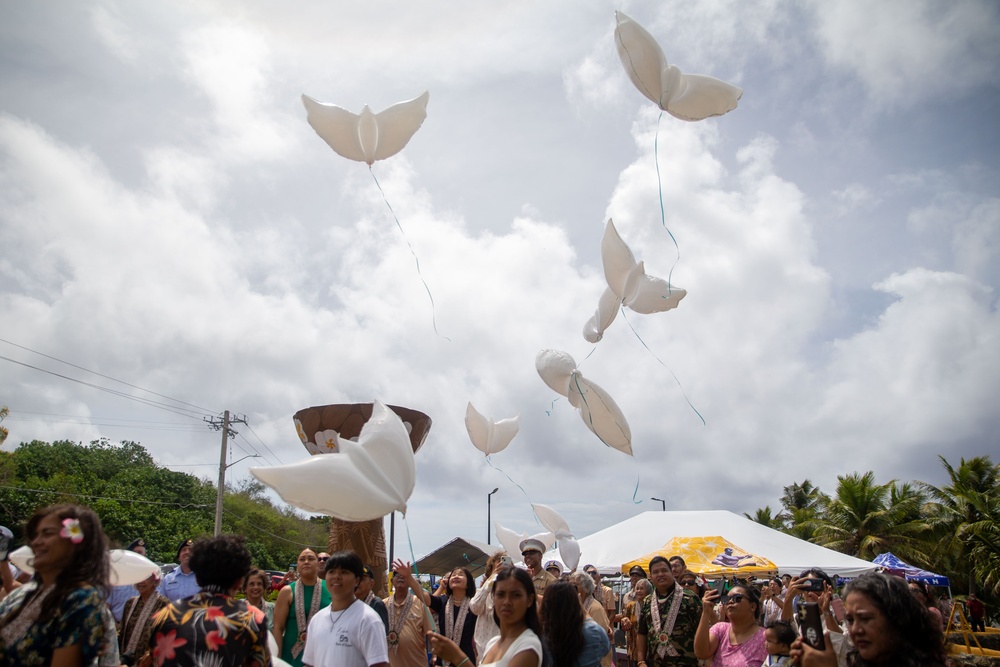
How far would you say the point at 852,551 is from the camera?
1133 inches

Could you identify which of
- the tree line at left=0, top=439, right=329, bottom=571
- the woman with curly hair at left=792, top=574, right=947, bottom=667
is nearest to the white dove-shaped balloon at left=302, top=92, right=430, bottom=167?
the woman with curly hair at left=792, top=574, right=947, bottom=667

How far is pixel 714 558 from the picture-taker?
13.9 meters

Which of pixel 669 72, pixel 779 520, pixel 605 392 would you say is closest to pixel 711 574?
pixel 605 392

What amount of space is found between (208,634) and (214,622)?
4 cm

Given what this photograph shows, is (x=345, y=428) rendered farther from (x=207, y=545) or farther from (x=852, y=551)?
(x=852, y=551)

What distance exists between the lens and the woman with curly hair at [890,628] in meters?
1.93

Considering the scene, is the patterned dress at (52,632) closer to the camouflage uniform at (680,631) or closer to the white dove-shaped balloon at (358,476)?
the white dove-shaped balloon at (358,476)

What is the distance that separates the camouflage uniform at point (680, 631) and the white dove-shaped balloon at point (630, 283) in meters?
2.02

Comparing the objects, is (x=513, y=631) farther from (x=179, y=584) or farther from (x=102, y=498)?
(x=102, y=498)

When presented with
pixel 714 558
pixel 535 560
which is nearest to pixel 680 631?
pixel 535 560

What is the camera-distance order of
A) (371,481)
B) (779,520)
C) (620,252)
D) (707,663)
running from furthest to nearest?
1. (779,520)
2. (620,252)
3. (707,663)
4. (371,481)

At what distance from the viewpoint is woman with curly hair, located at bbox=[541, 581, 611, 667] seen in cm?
276

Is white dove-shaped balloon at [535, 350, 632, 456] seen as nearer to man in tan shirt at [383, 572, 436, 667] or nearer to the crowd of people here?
the crowd of people

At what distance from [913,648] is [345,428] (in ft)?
15.7
